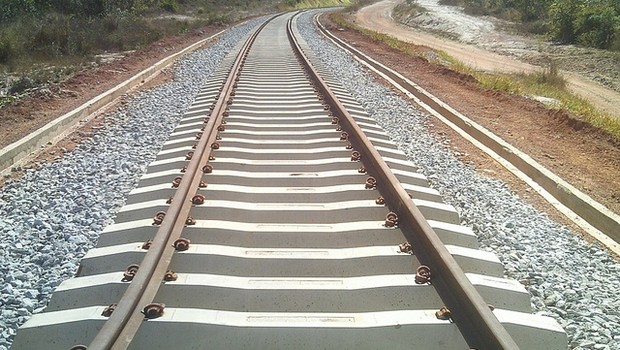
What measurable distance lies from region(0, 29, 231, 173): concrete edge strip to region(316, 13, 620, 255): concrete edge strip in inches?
230

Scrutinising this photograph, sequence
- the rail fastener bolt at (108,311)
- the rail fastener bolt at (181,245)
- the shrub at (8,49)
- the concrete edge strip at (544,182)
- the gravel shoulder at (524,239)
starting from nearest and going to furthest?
1. the rail fastener bolt at (108,311)
2. the gravel shoulder at (524,239)
3. the rail fastener bolt at (181,245)
4. the concrete edge strip at (544,182)
5. the shrub at (8,49)

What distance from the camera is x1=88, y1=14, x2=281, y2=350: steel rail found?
2.68m

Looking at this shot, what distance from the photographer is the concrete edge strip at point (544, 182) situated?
499cm

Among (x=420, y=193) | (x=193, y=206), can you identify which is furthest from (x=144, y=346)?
(x=420, y=193)

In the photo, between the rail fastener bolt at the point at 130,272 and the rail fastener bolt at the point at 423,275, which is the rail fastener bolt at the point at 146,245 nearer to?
the rail fastener bolt at the point at 130,272

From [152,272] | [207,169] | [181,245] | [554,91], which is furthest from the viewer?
[554,91]

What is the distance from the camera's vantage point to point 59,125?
23.6 feet

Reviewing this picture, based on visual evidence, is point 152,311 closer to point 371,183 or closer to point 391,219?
point 391,219

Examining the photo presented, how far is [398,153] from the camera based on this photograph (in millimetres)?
6301

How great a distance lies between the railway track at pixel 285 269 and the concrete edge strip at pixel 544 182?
1558 mm

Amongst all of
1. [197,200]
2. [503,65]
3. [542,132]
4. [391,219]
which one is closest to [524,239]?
[391,219]

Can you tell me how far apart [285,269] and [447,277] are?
3.60 feet

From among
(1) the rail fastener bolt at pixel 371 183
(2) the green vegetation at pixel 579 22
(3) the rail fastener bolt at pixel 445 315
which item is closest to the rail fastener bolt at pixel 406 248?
(3) the rail fastener bolt at pixel 445 315

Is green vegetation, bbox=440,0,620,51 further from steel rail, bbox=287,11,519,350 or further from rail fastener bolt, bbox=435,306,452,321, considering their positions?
rail fastener bolt, bbox=435,306,452,321
